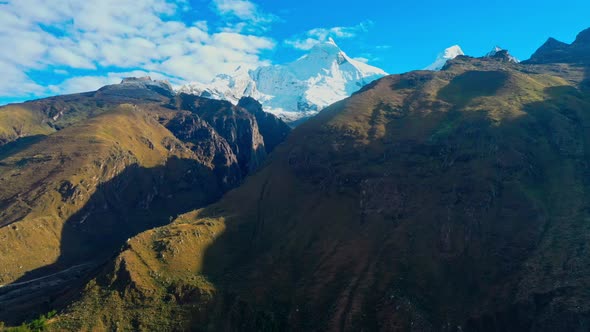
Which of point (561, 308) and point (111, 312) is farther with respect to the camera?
point (111, 312)

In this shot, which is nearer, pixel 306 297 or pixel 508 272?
pixel 508 272

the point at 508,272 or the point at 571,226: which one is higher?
the point at 571,226

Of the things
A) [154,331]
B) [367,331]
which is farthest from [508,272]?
[154,331]

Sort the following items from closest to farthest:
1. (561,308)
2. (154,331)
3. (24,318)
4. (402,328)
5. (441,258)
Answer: (561,308), (402,328), (154,331), (441,258), (24,318)

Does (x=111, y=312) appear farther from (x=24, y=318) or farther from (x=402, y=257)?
(x=402, y=257)

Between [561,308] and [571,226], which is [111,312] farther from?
[571,226]

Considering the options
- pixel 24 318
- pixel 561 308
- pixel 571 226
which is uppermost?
pixel 571 226

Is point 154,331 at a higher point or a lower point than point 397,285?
lower

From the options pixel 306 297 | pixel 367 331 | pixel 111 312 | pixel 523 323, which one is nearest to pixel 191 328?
pixel 111 312

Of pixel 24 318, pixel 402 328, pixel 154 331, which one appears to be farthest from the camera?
pixel 24 318
